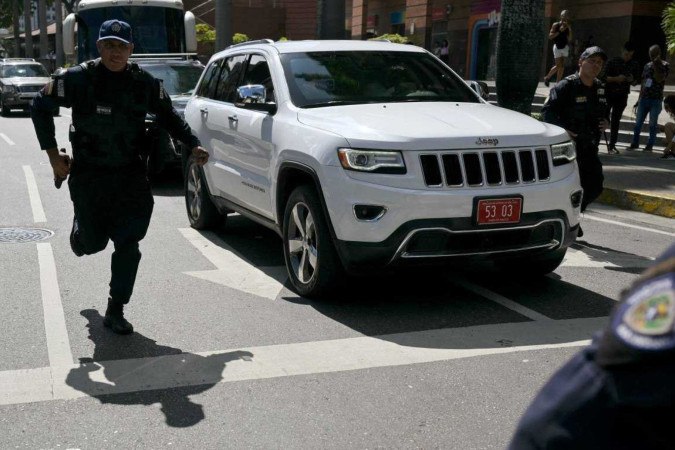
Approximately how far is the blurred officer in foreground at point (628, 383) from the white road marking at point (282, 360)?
332 cm

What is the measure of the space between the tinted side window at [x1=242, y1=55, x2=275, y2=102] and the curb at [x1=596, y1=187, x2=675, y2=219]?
510cm

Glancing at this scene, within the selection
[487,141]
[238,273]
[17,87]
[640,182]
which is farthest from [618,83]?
[17,87]

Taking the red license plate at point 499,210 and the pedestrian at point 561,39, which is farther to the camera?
the pedestrian at point 561,39

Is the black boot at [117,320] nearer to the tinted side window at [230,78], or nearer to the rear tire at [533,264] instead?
the rear tire at [533,264]

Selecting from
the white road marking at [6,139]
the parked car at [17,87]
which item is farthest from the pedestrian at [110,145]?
the parked car at [17,87]

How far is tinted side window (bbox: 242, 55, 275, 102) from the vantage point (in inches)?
263

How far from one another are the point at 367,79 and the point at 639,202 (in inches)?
188

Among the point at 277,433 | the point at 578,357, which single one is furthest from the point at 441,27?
the point at 578,357

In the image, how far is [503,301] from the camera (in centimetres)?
592

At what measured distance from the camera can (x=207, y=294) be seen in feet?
19.9

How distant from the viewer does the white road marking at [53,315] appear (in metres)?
4.72

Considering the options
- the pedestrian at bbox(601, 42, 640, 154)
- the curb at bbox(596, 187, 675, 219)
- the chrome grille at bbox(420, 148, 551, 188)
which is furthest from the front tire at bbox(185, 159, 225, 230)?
the pedestrian at bbox(601, 42, 640, 154)

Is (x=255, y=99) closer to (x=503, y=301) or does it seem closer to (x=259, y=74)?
(x=259, y=74)

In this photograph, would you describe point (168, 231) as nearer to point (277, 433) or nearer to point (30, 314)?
point (30, 314)
